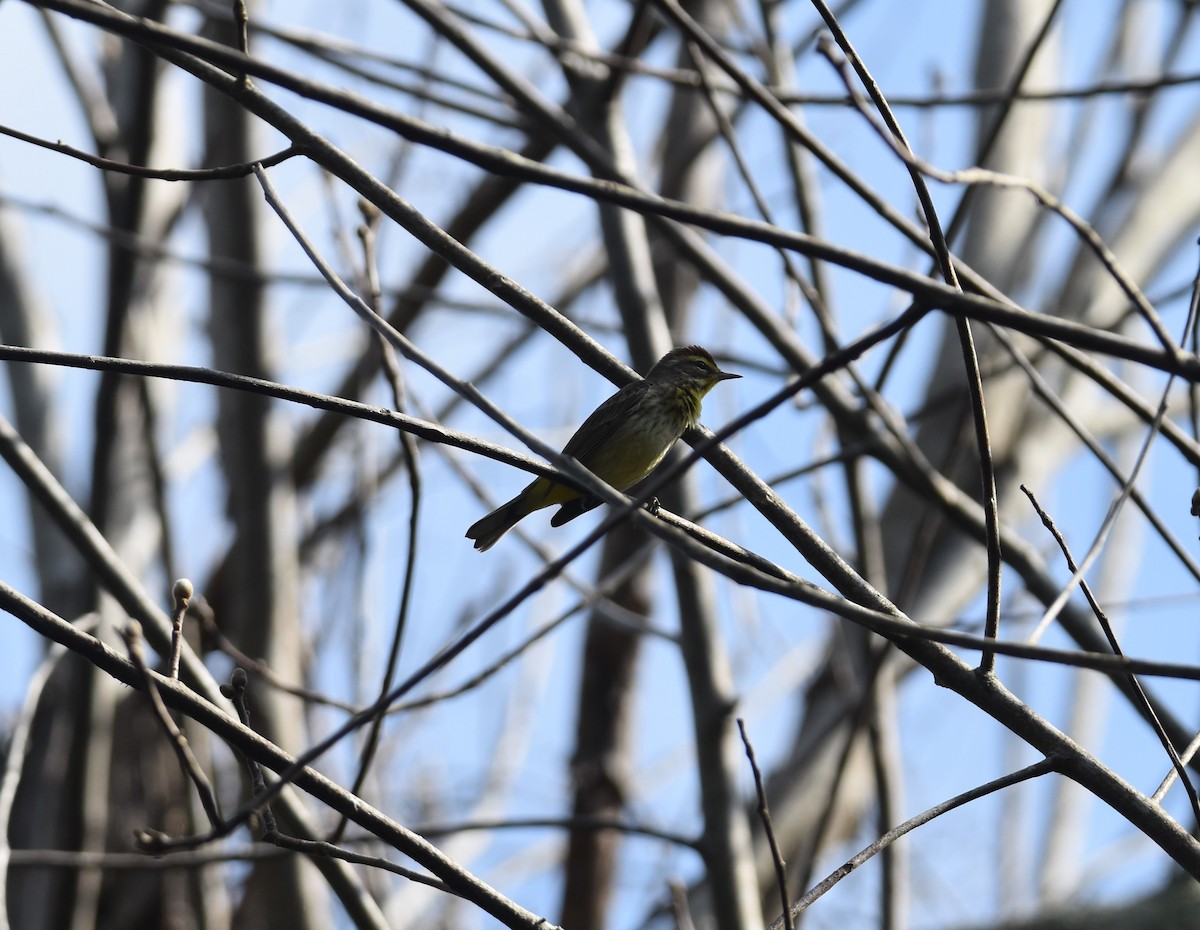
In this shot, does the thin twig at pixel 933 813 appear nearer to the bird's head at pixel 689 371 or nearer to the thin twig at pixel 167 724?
the thin twig at pixel 167 724

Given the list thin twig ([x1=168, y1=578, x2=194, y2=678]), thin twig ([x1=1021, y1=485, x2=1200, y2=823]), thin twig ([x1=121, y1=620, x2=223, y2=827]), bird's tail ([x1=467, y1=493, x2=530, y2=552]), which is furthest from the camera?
bird's tail ([x1=467, y1=493, x2=530, y2=552])

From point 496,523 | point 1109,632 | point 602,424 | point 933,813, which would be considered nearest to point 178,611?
point 933,813

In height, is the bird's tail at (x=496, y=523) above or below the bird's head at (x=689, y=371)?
below

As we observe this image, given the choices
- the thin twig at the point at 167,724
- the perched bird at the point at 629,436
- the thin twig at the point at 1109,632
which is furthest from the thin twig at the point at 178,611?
the perched bird at the point at 629,436

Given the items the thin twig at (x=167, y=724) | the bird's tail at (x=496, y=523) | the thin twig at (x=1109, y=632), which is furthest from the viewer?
the bird's tail at (x=496, y=523)

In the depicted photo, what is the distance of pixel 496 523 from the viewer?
4.59 meters

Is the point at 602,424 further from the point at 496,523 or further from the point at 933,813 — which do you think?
the point at 933,813

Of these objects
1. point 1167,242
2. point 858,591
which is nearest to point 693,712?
point 858,591

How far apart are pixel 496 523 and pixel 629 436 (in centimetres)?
59

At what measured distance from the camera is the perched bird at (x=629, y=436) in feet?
15.0

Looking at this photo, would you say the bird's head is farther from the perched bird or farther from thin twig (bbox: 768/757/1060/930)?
thin twig (bbox: 768/757/1060/930)

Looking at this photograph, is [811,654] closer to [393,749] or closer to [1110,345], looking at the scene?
[393,749]

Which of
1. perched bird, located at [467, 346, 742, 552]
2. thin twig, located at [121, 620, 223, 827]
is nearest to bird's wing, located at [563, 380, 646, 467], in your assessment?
perched bird, located at [467, 346, 742, 552]

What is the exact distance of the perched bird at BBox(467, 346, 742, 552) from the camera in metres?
4.57
